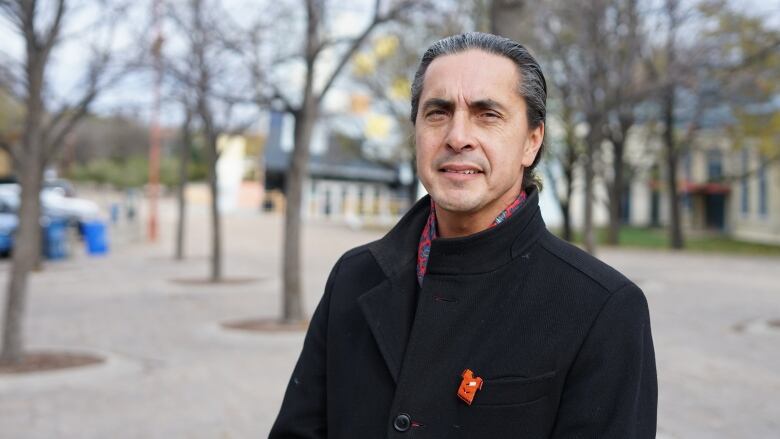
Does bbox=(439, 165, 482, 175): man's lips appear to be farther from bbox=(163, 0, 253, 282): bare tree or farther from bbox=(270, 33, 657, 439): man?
bbox=(163, 0, 253, 282): bare tree

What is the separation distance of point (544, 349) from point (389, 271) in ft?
1.42

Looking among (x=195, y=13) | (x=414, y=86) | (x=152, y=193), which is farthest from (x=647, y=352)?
(x=152, y=193)

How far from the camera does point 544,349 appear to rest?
1.74m

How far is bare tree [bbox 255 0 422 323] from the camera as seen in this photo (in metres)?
11.0

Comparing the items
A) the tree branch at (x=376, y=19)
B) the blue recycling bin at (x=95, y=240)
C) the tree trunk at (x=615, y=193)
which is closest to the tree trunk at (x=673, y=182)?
the tree trunk at (x=615, y=193)

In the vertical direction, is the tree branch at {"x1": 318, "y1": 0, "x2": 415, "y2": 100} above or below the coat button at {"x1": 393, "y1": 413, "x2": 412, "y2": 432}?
above

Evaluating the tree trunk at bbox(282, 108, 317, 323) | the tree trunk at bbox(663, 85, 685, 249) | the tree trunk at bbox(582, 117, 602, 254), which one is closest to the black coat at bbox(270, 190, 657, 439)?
the tree trunk at bbox(282, 108, 317, 323)

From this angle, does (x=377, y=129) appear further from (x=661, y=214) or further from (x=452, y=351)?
(x=452, y=351)

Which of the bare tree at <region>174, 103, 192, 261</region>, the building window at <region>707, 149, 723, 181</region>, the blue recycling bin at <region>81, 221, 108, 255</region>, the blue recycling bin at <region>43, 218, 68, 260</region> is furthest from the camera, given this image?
the building window at <region>707, 149, 723, 181</region>

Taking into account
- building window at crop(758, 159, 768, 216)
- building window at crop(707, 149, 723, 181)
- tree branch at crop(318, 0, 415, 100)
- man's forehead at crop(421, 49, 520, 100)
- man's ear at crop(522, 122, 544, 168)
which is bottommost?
man's ear at crop(522, 122, 544, 168)

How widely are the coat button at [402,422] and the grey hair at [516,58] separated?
25.1 inches

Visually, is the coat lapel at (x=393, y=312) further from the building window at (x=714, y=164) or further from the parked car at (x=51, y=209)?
the building window at (x=714, y=164)

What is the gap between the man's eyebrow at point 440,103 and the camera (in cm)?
191

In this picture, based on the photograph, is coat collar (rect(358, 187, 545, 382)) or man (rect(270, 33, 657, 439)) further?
coat collar (rect(358, 187, 545, 382))
